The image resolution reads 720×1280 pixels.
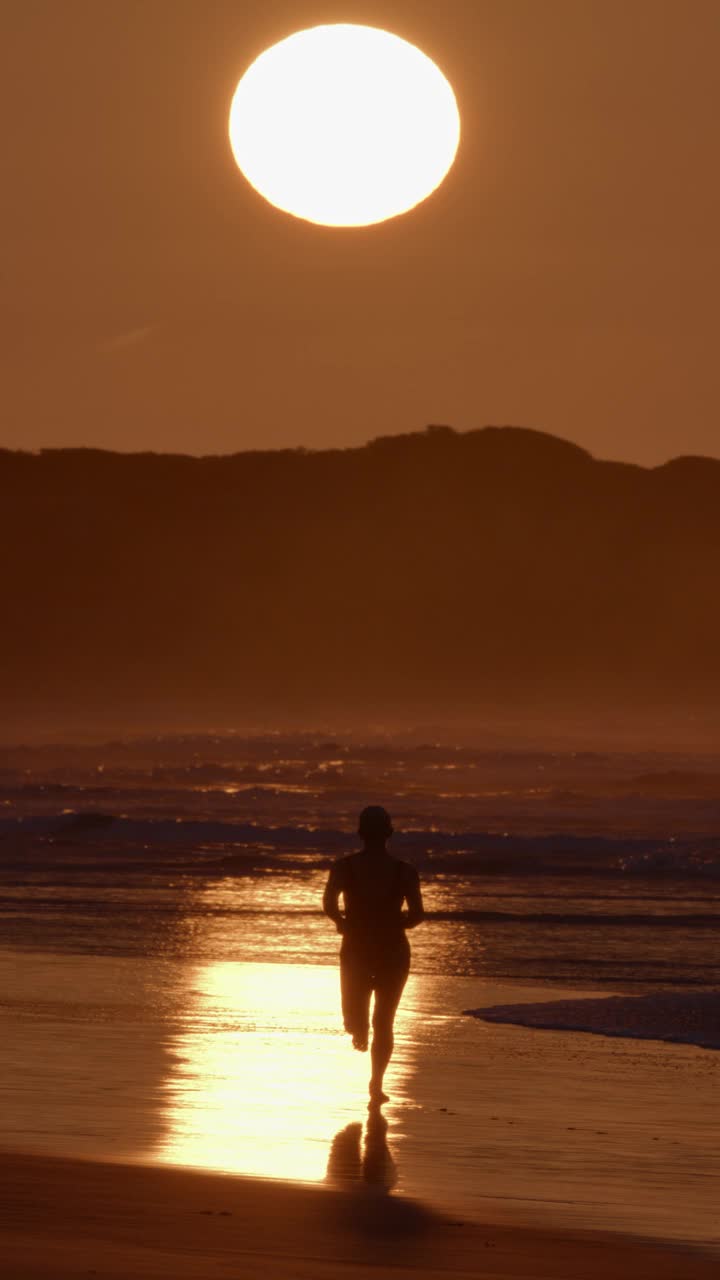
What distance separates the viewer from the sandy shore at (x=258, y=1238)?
24.6ft

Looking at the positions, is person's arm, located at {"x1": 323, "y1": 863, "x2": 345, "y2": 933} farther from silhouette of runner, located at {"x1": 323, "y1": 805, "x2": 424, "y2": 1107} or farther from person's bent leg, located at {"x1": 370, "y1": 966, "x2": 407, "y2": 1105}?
person's bent leg, located at {"x1": 370, "y1": 966, "x2": 407, "y2": 1105}

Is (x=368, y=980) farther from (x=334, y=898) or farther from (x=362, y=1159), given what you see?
(x=362, y=1159)

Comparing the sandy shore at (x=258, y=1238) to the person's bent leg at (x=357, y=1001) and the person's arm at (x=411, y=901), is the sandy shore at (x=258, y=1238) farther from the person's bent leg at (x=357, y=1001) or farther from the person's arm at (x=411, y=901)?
the person's arm at (x=411, y=901)

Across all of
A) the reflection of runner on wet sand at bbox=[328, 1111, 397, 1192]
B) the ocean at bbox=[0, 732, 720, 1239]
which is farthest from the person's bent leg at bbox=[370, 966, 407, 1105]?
the reflection of runner on wet sand at bbox=[328, 1111, 397, 1192]

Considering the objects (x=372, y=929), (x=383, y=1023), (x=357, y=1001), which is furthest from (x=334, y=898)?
(x=383, y=1023)

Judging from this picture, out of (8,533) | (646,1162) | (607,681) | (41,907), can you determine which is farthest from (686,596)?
(646,1162)

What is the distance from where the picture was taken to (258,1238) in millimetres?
7922

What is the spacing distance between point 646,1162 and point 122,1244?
294 cm

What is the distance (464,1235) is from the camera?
26.7 feet

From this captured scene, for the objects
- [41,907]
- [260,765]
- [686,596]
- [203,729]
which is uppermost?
[686,596]

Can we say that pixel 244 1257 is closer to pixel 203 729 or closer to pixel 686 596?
pixel 203 729

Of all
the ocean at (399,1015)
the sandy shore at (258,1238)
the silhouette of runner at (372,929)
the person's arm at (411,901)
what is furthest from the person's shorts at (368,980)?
the sandy shore at (258,1238)

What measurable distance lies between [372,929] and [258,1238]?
3956mm

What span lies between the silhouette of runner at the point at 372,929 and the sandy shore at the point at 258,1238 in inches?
114
